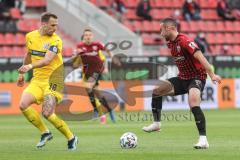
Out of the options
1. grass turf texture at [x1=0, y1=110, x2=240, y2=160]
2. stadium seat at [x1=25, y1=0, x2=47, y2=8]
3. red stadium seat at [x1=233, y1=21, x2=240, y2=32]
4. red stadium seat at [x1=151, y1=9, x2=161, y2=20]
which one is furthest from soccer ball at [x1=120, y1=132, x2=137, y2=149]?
red stadium seat at [x1=233, y1=21, x2=240, y2=32]

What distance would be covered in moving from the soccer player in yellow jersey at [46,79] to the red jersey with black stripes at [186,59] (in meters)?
2.04

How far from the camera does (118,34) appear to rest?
31.9m

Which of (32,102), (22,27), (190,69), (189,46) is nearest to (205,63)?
(189,46)

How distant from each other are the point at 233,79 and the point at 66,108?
7.42m

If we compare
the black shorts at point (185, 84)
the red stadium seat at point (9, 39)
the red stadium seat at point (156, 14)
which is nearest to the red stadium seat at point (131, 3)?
the red stadium seat at point (156, 14)

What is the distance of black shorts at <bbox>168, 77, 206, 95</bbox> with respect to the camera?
1266cm

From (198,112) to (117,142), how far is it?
2062 millimetres

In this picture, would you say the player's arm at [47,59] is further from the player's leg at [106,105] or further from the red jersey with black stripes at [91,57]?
the red jersey with black stripes at [91,57]

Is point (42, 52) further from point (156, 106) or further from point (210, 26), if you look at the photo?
point (210, 26)

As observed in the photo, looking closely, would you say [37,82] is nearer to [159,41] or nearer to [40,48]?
[40,48]

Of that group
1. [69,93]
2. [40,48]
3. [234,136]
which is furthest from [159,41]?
[40,48]

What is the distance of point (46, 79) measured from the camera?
1273 cm

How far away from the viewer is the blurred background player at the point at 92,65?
813 inches

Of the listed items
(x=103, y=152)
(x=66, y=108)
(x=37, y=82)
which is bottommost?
(x=66, y=108)
